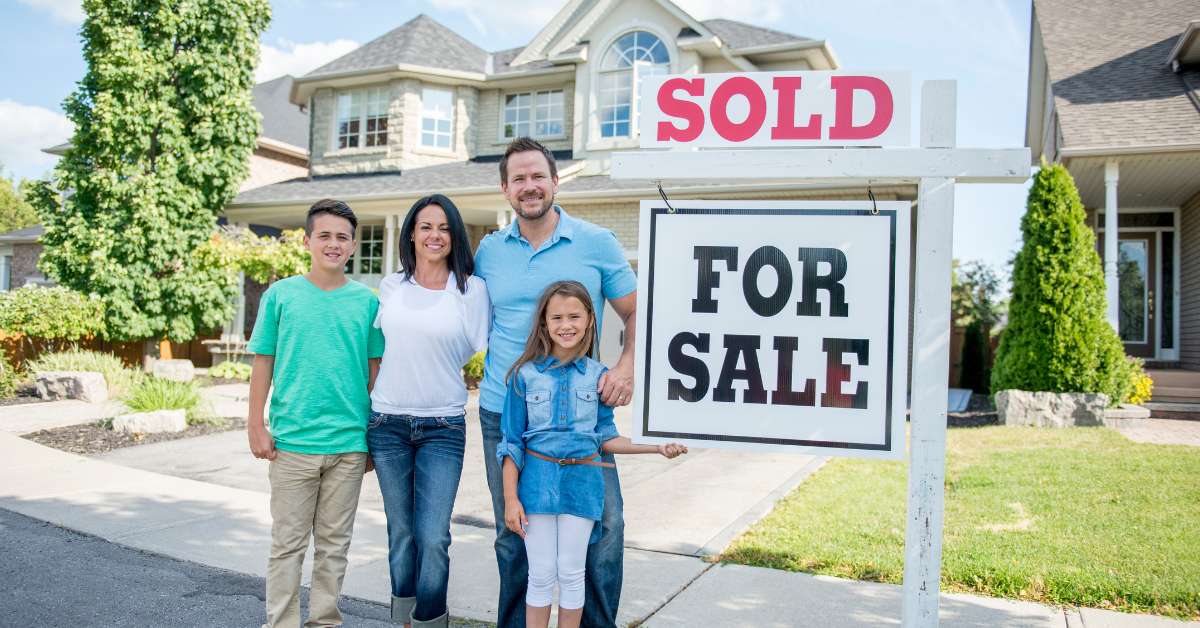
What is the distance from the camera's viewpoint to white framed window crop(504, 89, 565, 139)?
17.7m

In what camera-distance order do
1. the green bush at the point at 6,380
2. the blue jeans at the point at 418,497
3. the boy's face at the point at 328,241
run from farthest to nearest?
the green bush at the point at 6,380
the boy's face at the point at 328,241
the blue jeans at the point at 418,497

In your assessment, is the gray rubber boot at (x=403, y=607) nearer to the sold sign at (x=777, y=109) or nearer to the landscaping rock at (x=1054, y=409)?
the sold sign at (x=777, y=109)

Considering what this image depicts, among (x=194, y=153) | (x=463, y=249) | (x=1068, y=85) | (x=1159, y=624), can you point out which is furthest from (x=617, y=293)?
(x=194, y=153)

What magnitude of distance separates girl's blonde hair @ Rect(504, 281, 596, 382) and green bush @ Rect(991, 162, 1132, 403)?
9.21m

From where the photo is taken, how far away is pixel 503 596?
10.2ft

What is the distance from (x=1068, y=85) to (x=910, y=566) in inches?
516

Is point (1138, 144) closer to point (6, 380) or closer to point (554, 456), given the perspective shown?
point (554, 456)

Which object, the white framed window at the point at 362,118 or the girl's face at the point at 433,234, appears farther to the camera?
the white framed window at the point at 362,118

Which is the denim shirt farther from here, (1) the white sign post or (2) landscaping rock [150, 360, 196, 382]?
(2) landscaping rock [150, 360, 196, 382]

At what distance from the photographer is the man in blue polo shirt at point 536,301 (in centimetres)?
302

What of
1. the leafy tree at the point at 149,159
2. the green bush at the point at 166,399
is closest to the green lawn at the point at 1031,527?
the green bush at the point at 166,399

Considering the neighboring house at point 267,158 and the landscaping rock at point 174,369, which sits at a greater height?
the neighboring house at point 267,158

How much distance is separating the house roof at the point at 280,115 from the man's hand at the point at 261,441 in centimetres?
2075

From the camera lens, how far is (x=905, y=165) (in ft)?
8.16
